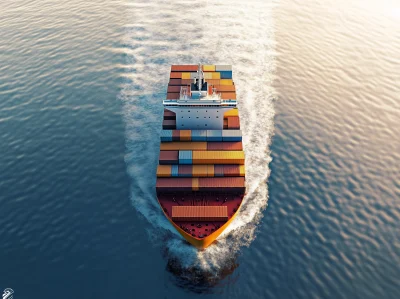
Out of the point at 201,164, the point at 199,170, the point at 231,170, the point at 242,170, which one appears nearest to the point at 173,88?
the point at 201,164

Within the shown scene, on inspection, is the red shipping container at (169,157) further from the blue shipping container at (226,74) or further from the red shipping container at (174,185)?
the blue shipping container at (226,74)

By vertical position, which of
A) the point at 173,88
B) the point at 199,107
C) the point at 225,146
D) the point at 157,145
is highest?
the point at 199,107

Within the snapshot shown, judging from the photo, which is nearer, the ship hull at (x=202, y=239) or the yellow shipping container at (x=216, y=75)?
the ship hull at (x=202, y=239)

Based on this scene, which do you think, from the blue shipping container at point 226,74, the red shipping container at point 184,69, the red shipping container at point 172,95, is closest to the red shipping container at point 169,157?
the red shipping container at point 172,95

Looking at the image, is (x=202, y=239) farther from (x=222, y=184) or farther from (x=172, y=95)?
(x=172, y=95)

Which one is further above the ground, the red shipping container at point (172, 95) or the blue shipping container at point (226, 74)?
the blue shipping container at point (226, 74)

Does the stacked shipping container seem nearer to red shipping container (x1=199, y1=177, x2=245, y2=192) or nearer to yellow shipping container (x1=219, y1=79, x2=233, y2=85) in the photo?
red shipping container (x1=199, y1=177, x2=245, y2=192)
